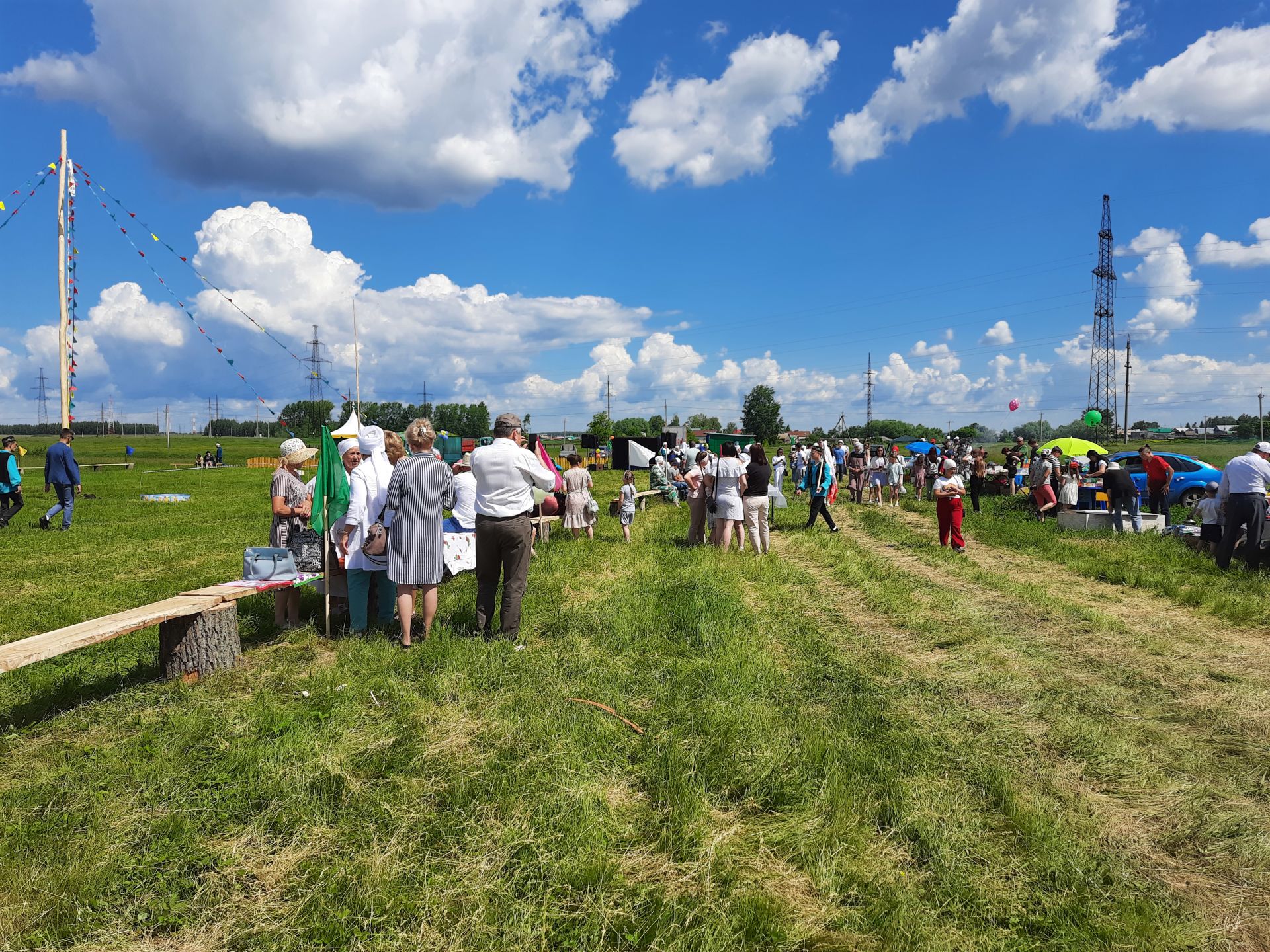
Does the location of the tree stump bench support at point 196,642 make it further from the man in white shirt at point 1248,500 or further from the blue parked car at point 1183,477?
the blue parked car at point 1183,477

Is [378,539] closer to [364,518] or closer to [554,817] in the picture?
[364,518]

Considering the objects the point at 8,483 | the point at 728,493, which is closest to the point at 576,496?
the point at 728,493

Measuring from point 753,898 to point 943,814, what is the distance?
3.81 feet

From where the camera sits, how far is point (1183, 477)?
57.5 ft

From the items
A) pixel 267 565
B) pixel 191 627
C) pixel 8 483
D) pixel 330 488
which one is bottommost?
pixel 191 627

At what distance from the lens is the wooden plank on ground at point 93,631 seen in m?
3.79

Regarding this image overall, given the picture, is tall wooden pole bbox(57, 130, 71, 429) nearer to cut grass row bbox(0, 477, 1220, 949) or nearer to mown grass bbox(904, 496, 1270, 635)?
cut grass row bbox(0, 477, 1220, 949)

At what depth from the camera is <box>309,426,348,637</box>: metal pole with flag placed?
597cm

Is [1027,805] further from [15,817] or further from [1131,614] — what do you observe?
[1131,614]

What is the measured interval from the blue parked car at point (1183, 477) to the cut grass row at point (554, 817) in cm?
1585

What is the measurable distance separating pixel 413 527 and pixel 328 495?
1138mm

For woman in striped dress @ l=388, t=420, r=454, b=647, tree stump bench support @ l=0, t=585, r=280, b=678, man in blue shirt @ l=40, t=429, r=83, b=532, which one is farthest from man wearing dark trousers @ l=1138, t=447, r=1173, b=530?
→ man in blue shirt @ l=40, t=429, r=83, b=532

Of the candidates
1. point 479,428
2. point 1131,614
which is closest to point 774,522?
point 1131,614

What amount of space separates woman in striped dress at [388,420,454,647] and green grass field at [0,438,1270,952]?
505 millimetres
